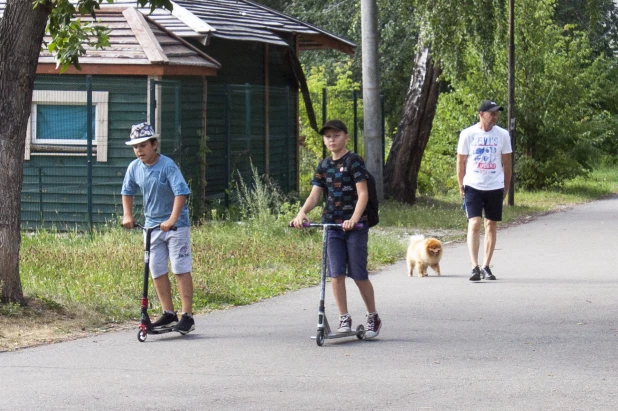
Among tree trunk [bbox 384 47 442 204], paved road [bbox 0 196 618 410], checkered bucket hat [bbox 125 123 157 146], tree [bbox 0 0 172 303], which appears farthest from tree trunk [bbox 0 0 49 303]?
tree trunk [bbox 384 47 442 204]

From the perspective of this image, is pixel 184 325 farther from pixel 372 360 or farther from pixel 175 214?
pixel 372 360

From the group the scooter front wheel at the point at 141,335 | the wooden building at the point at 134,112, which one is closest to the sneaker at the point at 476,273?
the scooter front wheel at the point at 141,335

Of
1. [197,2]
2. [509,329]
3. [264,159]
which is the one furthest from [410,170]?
[509,329]

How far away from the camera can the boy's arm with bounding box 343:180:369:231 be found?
8805 mm

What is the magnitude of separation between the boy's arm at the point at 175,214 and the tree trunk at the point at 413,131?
16.4 meters

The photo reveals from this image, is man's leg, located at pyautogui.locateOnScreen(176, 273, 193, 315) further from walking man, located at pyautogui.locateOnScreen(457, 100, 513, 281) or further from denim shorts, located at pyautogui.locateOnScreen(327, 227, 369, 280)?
walking man, located at pyautogui.locateOnScreen(457, 100, 513, 281)

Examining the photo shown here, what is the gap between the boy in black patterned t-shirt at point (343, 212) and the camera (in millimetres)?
9008

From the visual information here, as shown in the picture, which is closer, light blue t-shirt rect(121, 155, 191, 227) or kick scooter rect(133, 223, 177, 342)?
kick scooter rect(133, 223, 177, 342)

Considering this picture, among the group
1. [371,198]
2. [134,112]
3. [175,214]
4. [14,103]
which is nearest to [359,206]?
[371,198]

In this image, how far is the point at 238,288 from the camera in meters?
12.0

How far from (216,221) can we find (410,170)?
7957 millimetres

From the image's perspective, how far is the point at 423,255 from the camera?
1317 centimetres

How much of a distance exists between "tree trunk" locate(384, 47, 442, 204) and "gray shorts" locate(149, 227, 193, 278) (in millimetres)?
16130

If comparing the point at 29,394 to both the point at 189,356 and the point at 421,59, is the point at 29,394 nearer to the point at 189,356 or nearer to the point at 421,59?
the point at 189,356
